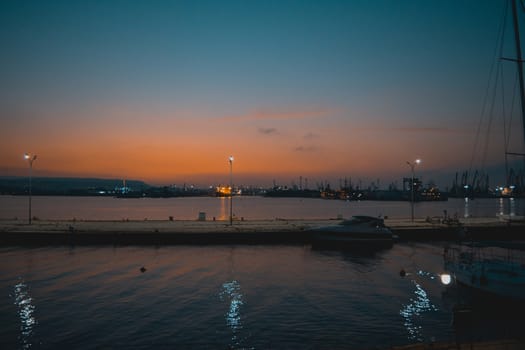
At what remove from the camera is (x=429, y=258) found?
33.9 m

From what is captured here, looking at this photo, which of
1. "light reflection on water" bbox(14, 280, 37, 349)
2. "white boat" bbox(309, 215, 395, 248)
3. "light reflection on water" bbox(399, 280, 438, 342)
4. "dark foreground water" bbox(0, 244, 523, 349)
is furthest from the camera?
"white boat" bbox(309, 215, 395, 248)

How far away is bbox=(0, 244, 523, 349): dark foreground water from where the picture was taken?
51.0 ft

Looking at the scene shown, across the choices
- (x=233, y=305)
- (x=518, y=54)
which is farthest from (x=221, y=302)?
(x=518, y=54)

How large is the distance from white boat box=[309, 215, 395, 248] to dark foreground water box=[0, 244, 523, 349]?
17.0 ft

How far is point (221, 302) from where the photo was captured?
2028cm

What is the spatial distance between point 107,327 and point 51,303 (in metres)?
5.40

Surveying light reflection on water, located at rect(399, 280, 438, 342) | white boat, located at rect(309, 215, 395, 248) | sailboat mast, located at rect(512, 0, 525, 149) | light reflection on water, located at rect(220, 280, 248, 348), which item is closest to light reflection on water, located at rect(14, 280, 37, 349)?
light reflection on water, located at rect(220, 280, 248, 348)

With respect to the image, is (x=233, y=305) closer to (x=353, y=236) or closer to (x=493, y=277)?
(x=493, y=277)

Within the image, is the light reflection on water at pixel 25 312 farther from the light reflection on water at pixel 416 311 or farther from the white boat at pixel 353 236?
the white boat at pixel 353 236

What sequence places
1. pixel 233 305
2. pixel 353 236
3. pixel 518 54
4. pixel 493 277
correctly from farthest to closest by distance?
pixel 353 236 → pixel 518 54 → pixel 493 277 → pixel 233 305

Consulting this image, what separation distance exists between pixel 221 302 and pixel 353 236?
22.3 metres

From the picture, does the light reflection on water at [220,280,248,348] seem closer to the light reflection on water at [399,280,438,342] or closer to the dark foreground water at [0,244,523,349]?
the dark foreground water at [0,244,523,349]

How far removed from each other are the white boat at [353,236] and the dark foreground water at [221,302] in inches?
204

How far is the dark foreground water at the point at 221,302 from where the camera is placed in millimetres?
15555
